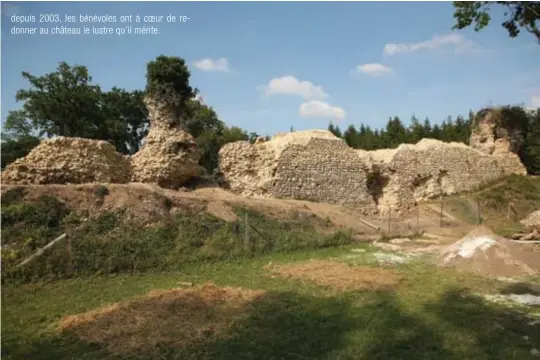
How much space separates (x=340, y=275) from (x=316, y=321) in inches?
112

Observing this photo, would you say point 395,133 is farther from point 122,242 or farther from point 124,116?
point 122,242

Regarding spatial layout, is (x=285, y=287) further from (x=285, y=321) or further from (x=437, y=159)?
(x=437, y=159)

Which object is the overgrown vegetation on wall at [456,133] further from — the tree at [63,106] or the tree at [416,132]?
the tree at [63,106]

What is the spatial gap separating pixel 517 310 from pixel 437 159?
1883 centimetres

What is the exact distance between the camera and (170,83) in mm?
16406

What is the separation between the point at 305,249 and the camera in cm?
1170

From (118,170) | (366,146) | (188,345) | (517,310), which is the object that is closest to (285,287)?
(188,345)

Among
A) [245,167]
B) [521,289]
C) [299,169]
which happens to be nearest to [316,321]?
[521,289]

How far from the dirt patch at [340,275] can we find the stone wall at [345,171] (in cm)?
831

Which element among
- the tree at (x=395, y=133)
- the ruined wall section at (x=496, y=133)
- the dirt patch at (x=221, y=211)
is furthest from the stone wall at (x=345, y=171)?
the tree at (x=395, y=133)

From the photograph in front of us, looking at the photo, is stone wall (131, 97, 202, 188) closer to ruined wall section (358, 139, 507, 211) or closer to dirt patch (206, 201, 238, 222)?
dirt patch (206, 201, 238, 222)

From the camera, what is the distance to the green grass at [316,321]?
4.71 meters

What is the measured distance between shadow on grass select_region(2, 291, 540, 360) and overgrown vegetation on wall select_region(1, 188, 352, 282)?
11.0 ft

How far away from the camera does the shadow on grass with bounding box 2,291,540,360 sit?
15.2ft
